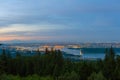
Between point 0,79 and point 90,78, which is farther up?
point 0,79

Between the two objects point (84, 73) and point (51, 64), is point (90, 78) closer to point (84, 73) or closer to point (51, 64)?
point (84, 73)

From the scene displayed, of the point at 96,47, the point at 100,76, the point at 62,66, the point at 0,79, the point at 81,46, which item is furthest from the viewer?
the point at 81,46

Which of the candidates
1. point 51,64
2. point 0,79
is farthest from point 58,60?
point 0,79

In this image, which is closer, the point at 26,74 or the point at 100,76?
the point at 100,76

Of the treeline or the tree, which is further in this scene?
the tree

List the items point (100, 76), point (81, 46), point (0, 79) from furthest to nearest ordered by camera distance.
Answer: point (81, 46)
point (100, 76)
point (0, 79)

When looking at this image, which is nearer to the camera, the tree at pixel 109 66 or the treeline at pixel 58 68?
the treeline at pixel 58 68

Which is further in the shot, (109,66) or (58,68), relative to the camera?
(58,68)

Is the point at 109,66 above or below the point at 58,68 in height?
above
